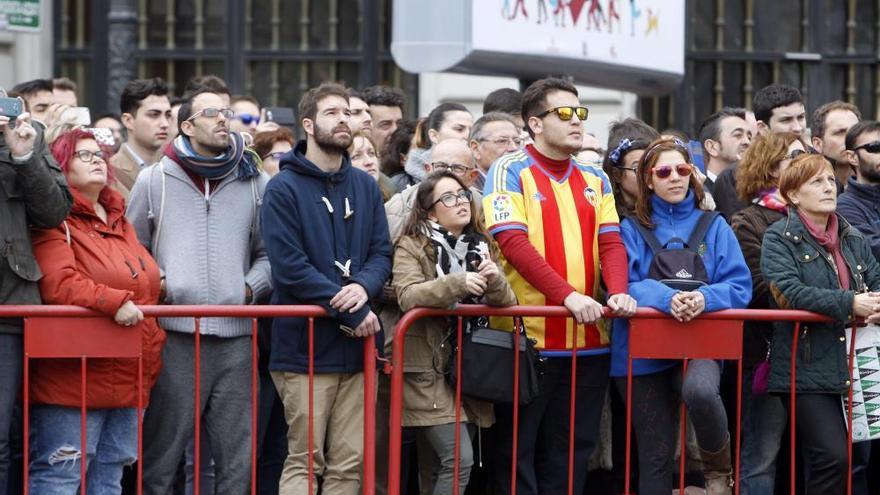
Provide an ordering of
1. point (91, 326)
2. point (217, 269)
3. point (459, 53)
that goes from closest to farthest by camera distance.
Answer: point (91, 326)
point (217, 269)
point (459, 53)

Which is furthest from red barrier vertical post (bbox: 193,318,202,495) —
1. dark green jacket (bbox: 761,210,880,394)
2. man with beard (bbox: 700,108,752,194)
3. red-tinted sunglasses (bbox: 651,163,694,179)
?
man with beard (bbox: 700,108,752,194)

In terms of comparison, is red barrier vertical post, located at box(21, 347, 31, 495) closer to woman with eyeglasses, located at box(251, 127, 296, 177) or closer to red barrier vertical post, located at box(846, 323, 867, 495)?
woman with eyeglasses, located at box(251, 127, 296, 177)

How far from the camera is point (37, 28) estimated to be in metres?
10.6

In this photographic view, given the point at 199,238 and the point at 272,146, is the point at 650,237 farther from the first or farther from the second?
the point at 272,146

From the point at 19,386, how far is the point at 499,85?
7252 millimetres

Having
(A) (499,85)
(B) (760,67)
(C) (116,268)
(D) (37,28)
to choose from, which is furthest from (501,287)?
(B) (760,67)

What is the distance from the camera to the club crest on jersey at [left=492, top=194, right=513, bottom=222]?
763cm

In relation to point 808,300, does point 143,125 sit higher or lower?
higher

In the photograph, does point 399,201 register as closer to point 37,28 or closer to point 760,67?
point 37,28

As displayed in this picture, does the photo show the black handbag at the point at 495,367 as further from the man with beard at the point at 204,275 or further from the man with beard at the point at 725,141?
the man with beard at the point at 725,141

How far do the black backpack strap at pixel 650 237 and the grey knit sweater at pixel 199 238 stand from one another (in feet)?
5.54

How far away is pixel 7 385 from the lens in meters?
7.14

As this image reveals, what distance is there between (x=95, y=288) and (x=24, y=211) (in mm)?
431

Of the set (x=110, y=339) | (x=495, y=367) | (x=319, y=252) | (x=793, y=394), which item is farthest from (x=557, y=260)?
(x=110, y=339)
